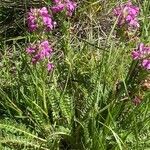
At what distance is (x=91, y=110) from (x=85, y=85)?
0.29 metres

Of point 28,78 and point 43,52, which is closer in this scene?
point 43,52

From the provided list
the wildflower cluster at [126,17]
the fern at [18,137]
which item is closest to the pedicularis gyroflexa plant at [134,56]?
the wildflower cluster at [126,17]

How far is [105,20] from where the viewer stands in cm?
308

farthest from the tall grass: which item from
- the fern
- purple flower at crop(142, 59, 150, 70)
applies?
purple flower at crop(142, 59, 150, 70)

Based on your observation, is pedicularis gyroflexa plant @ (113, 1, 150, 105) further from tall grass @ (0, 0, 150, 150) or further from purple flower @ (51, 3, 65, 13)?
purple flower @ (51, 3, 65, 13)

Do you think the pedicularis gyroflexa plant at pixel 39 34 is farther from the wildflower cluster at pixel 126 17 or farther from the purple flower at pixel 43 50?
the wildflower cluster at pixel 126 17

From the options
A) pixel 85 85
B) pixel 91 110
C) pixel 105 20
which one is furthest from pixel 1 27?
pixel 91 110

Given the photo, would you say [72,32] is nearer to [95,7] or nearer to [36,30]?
[95,7]

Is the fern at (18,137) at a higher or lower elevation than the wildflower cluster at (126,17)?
lower

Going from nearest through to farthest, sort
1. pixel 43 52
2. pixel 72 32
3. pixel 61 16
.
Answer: pixel 43 52, pixel 61 16, pixel 72 32

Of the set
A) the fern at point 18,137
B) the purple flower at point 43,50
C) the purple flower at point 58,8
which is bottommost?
the fern at point 18,137

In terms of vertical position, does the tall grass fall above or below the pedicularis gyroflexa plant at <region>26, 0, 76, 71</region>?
below

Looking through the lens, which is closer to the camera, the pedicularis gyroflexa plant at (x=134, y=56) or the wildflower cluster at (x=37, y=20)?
the pedicularis gyroflexa plant at (x=134, y=56)

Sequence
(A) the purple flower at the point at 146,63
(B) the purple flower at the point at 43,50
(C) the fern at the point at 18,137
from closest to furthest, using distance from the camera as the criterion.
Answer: (A) the purple flower at the point at 146,63, (B) the purple flower at the point at 43,50, (C) the fern at the point at 18,137
